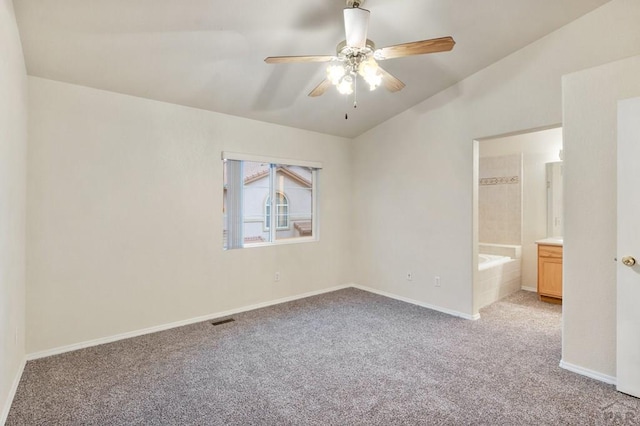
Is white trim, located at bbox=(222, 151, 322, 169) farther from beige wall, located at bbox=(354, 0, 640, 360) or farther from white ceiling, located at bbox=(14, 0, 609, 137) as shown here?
beige wall, located at bbox=(354, 0, 640, 360)

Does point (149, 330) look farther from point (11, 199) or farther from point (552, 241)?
point (552, 241)

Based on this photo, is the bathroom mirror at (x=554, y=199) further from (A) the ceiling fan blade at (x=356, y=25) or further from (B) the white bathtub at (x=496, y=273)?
(A) the ceiling fan blade at (x=356, y=25)

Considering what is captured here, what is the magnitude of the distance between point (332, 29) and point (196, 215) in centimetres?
240

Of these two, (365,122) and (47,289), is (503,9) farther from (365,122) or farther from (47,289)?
(47,289)

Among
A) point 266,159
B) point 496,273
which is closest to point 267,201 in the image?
point 266,159

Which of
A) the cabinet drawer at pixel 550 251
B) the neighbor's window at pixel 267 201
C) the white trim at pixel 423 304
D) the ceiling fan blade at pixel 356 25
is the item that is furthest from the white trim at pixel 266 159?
the cabinet drawer at pixel 550 251

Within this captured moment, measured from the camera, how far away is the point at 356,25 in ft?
6.81

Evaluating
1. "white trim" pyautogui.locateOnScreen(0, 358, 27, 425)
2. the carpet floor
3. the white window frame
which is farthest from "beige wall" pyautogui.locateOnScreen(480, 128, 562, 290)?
"white trim" pyautogui.locateOnScreen(0, 358, 27, 425)

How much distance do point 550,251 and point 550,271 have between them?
10.9 inches

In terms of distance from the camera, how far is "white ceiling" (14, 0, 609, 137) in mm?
2342

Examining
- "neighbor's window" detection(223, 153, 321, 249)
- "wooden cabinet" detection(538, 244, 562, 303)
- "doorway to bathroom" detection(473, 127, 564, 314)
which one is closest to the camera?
"neighbor's window" detection(223, 153, 321, 249)

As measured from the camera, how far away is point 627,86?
238 cm

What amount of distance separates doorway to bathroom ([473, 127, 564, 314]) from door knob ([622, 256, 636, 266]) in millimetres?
2518

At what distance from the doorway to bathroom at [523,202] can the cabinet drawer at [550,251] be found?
0.11 meters
